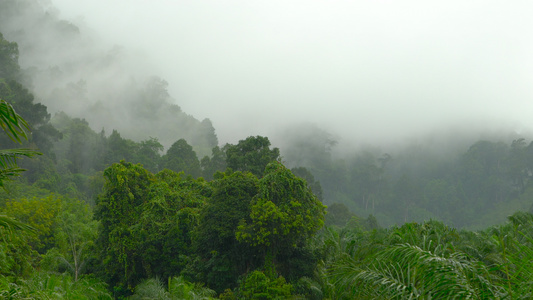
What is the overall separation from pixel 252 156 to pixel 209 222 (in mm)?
8984

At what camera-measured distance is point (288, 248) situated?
18594 millimetres

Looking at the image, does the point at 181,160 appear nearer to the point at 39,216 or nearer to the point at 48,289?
the point at 39,216

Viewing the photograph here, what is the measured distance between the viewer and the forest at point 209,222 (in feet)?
16.2

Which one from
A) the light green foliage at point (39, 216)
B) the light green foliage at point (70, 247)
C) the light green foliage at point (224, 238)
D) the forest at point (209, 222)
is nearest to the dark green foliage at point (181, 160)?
the forest at point (209, 222)

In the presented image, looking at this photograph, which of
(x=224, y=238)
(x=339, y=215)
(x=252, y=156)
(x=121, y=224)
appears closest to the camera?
(x=224, y=238)

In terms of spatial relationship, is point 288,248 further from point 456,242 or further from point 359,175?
point 359,175

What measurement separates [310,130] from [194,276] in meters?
108

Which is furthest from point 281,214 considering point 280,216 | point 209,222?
point 209,222

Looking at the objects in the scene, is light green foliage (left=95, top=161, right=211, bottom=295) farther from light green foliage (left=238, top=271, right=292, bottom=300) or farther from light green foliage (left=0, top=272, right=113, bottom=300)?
light green foliage (left=238, top=271, right=292, bottom=300)

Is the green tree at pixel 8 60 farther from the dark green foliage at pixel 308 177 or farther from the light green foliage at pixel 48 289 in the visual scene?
the light green foliage at pixel 48 289

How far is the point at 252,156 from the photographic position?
2761 centimetres

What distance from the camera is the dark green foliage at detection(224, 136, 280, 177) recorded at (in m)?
27.5

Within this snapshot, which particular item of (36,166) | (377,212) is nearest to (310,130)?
(377,212)

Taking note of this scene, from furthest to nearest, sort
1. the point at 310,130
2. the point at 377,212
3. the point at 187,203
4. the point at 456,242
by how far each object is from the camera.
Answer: the point at 310,130
the point at 377,212
the point at 187,203
the point at 456,242
